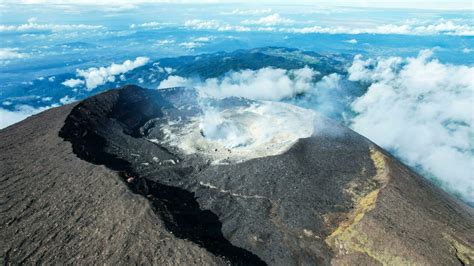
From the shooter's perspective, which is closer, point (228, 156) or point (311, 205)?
point (311, 205)

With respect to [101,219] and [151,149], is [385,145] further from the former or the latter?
[101,219]

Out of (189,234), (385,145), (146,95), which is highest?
(189,234)

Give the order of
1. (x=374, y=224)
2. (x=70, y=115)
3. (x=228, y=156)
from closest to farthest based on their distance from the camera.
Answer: (x=374, y=224) → (x=228, y=156) → (x=70, y=115)

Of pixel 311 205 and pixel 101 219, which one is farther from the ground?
pixel 101 219

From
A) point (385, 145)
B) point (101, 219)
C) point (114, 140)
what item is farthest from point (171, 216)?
point (385, 145)

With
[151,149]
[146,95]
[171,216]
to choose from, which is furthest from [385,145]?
[171,216]

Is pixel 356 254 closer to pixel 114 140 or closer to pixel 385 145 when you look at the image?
pixel 114 140

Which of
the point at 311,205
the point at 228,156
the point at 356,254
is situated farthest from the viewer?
the point at 228,156
